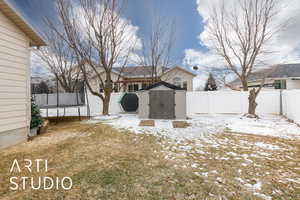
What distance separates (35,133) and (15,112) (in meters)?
1.34

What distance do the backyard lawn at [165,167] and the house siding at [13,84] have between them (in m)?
0.53

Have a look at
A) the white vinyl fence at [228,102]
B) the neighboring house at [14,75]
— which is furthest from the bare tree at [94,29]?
the white vinyl fence at [228,102]

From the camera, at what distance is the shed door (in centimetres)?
823

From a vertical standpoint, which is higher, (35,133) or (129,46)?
(129,46)

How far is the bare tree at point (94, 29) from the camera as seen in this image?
8203mm

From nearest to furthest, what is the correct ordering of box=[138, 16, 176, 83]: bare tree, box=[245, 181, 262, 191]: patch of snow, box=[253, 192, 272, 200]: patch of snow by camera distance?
box=[253, 192, 272, 200]: patch of snow < box=[245, 181, 262, 191]: patch of snow < box=[138, 16, 176, 83]: bare tree

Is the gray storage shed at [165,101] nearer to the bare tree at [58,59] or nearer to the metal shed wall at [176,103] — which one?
the metal shed wall at [176,103]

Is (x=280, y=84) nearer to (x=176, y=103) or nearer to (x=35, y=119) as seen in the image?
(x=176, y=103)

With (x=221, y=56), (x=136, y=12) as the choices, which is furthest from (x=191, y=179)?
(x=221, y=56)

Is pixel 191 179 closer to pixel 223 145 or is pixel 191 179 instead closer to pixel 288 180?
pixel 288 180

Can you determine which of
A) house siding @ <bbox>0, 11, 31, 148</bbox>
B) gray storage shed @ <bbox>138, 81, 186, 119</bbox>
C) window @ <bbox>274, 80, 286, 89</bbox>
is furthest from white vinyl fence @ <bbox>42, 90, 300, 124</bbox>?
window @ <bbox>274, 80, 286, 89</bbox>

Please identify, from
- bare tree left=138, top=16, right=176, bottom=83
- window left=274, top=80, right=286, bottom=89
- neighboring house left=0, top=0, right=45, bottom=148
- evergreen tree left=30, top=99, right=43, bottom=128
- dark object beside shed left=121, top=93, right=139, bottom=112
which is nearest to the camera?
neighboring house left=0, top=0, right=45, bottom=148

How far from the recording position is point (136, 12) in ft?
31.8

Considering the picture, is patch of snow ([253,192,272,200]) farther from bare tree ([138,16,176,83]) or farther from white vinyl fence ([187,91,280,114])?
bare tree ([138,16,176,83])
